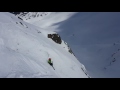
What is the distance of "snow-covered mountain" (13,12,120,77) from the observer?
26.2 m

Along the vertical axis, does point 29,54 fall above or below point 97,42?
below

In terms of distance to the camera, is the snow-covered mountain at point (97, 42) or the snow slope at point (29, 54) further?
the snow-covered mountain at point (97, 42)

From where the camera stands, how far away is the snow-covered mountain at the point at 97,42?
26186 millimetres

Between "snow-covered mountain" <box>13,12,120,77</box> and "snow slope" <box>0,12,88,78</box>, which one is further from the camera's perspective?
"snow-covered mountain" <box>13,12,120,77</box>

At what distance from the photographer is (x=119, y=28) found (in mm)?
38438

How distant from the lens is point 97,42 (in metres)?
36.1

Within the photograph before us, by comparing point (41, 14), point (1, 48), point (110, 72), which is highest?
point (41, 14)

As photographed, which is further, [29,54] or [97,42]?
[97,42]
